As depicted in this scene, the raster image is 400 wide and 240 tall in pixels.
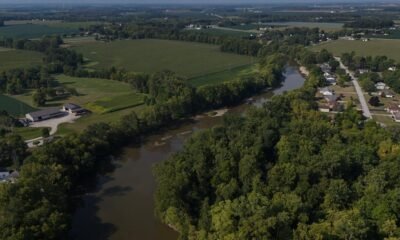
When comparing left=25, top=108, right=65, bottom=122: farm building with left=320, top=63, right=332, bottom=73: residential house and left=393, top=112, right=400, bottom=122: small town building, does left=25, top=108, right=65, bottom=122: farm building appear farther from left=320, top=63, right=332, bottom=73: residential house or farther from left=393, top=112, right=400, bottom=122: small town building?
left=320, top=63, right=332, bottom=73: residential house

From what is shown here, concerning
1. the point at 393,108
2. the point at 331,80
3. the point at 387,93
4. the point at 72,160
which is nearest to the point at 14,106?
the point at 72,160

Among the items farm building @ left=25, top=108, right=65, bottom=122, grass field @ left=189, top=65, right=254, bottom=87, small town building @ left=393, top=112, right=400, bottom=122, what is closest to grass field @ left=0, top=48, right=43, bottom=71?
farm building @ left=25, top=108, right=65, bottom=122

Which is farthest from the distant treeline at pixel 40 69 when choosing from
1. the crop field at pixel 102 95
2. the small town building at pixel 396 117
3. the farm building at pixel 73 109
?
the small town building at pixel 396 117

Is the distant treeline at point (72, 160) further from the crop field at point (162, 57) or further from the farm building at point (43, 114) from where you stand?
the crop field at point (162, 57)

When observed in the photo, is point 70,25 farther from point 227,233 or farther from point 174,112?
point 227,233

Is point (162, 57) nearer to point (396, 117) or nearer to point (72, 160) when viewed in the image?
point (396, 117)

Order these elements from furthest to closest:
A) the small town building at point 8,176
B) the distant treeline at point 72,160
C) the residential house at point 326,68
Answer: the residential house at point 326,68, the small town building at point 8,176, the distant treeline at point 72,160
